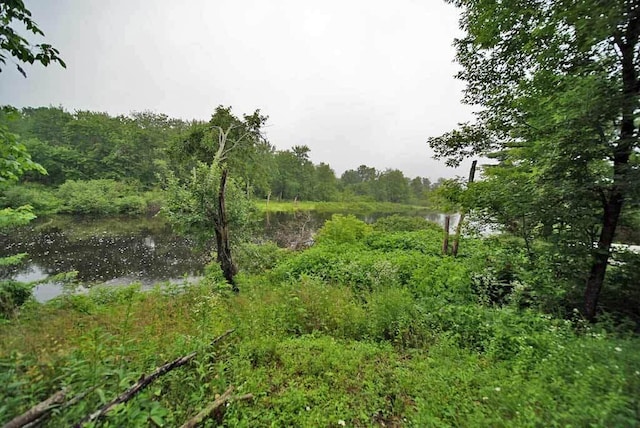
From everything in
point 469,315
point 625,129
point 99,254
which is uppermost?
point 625,129

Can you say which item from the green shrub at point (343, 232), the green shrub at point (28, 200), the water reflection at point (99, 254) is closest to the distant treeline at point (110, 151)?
the green shrub at point (28, 200)

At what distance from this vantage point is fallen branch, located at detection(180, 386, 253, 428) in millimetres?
2238

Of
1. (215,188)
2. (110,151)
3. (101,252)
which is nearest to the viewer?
(215,188)

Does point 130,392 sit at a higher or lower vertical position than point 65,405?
lower

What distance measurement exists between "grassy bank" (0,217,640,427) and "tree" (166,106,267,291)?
2.97 meters

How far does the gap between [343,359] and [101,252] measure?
16.4 m

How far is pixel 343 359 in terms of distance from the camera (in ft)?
11.4

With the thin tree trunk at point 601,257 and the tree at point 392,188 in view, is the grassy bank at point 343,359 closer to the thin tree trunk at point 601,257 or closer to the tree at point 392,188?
the thin tree trunk at point 601,257

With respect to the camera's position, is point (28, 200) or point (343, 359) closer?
point (343, 359)

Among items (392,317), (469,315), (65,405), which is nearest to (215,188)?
(392,317)

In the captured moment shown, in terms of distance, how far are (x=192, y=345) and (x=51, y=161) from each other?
42.2 meters

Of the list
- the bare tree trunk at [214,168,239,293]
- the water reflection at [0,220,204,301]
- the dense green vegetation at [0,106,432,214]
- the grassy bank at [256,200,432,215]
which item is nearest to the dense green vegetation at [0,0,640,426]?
the bare tree trunk at [214,168,239,293]

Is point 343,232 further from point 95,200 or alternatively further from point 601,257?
point 95,200

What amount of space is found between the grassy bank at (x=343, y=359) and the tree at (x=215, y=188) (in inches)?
117
